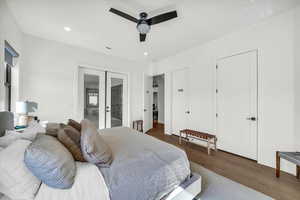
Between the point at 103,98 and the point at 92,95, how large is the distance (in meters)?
0.34

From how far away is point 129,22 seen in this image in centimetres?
248

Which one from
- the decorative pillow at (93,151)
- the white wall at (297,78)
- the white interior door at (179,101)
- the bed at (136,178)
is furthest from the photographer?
A: the white interior door at (179,101)

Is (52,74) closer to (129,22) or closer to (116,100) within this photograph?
(116,100)

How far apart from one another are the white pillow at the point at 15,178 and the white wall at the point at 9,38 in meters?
1.71

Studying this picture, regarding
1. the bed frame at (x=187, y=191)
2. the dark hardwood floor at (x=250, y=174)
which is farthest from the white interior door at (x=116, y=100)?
the bed frame at (x=187, y=191)

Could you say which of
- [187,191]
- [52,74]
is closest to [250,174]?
[187,191]

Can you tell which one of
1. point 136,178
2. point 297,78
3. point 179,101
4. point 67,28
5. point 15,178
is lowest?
point 136,178

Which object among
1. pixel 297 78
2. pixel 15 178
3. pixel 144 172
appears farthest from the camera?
pixel 297 78

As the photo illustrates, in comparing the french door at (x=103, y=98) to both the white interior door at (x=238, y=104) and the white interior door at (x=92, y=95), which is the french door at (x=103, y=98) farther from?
the white interior door at (x=238, y=104)

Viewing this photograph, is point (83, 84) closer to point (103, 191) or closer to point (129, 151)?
point (129, 151)

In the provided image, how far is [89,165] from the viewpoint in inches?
46.4

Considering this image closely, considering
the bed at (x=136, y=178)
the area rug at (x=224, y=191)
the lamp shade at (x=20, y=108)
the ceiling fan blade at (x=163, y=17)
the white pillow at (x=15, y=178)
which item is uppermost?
the ceiling fan blade at (x=163, y=17)

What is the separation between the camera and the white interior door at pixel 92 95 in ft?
12.4

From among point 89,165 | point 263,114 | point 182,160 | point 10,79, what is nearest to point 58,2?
point 10,79
